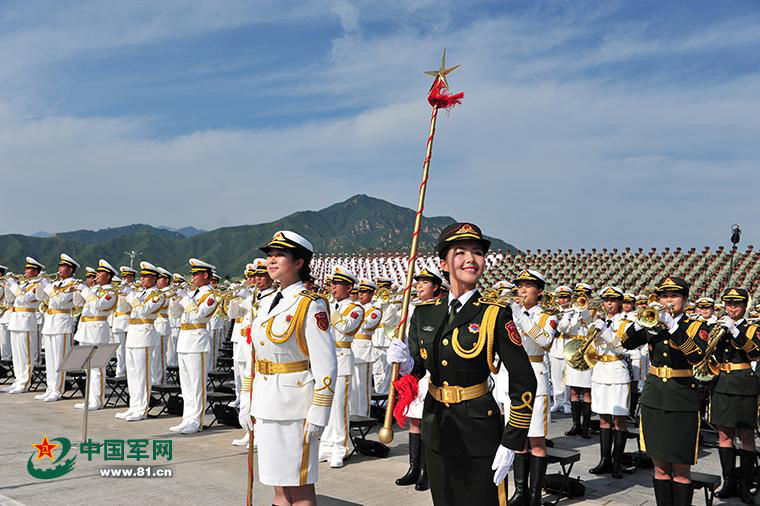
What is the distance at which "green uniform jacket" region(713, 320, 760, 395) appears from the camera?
7.67m

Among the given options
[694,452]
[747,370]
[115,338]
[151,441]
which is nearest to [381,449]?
[151,441]

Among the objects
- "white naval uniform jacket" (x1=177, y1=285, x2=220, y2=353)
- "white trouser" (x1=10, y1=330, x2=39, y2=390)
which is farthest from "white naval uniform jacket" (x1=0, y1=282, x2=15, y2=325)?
"white naval uniform jacket" (x1=177, y1=285, x2=220, y2=353)

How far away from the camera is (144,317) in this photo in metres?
10.9

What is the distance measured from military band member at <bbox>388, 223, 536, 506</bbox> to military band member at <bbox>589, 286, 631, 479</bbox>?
4599 millimetres

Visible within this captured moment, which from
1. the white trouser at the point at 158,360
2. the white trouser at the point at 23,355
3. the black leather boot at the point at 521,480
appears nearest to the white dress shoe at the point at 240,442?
the black leather boot at the point at 521,480

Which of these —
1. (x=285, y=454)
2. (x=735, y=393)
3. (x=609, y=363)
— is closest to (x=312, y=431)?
(x=285, y=454)

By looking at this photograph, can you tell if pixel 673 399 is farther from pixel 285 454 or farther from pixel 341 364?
pixel 341 364

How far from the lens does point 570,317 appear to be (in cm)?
1116

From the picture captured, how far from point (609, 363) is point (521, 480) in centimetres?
273

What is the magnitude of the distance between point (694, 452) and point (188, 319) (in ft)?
23.7

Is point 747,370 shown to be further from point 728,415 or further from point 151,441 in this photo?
point 151,441

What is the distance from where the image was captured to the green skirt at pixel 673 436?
5762 millimetres

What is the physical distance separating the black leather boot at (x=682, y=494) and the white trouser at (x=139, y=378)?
8195 mm

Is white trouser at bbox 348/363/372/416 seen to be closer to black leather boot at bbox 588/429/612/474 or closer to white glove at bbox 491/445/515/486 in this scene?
black leather boot at bbox 588/429/612/474
